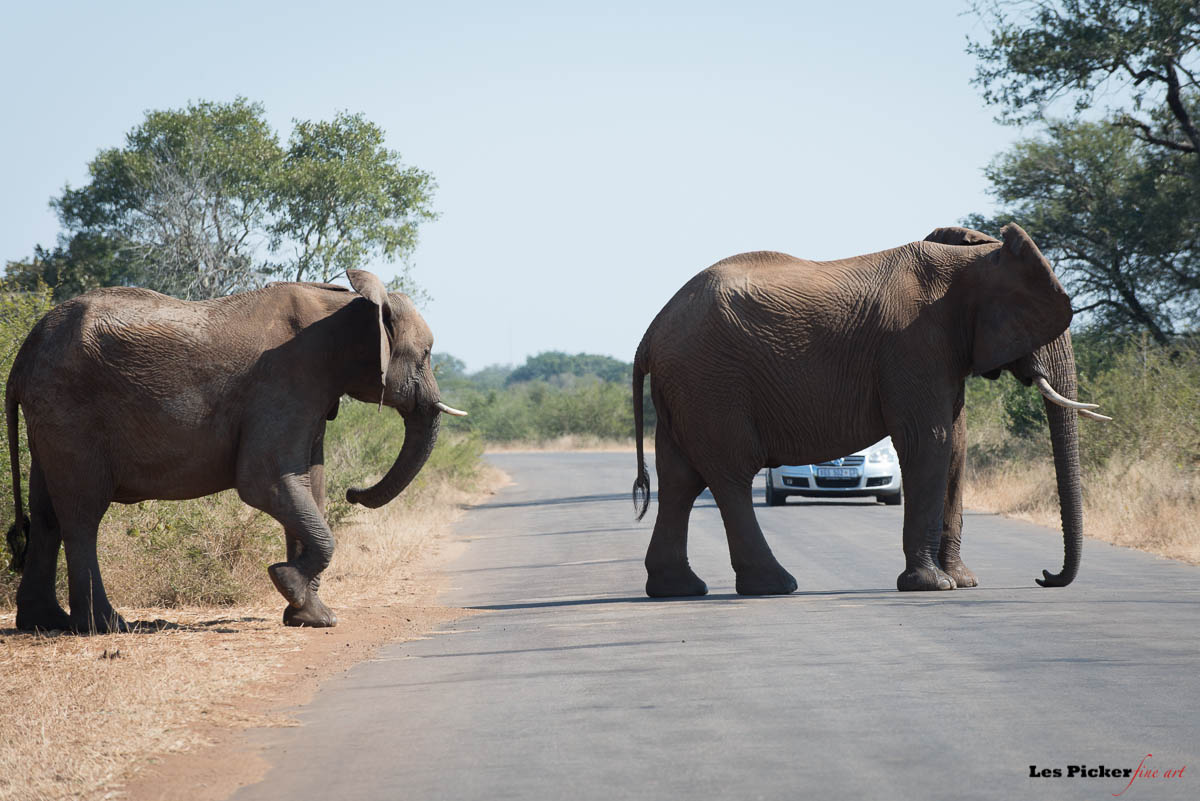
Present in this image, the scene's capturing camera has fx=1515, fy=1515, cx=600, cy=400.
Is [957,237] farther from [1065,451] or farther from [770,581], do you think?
[770,581]

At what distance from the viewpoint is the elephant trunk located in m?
11.9

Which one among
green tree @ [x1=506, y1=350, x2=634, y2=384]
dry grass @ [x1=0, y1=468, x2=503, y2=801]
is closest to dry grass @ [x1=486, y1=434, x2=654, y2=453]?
dry grass @ [x1=0, y1=468, x2=503, y2=801]

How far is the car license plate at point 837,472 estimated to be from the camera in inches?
978

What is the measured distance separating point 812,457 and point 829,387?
70 centimetres

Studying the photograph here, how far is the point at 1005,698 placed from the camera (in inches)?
284

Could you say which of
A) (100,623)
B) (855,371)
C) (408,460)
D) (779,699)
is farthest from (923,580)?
(100,623)

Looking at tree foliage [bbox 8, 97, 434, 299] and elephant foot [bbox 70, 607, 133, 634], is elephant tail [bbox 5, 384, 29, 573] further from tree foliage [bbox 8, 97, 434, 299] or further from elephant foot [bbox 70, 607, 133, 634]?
tree foliage [bbox 8, 97, 434, 299]

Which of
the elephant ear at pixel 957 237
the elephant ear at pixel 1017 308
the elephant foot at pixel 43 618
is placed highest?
the elephant ear at pixel 957 237

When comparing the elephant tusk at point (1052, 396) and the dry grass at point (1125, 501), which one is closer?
the elephant tusk at point (1052, 396)

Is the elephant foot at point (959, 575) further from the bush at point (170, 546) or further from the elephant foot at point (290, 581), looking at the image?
the bush at point (170, 546)

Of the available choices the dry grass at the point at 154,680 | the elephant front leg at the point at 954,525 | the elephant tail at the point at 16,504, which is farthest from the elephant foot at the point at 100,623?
the elephant front leg at the point at 954,525

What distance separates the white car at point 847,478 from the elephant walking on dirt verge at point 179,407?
569 inches

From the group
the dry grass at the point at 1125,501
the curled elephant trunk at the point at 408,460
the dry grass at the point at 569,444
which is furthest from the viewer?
the dry grass at the point at 569,444

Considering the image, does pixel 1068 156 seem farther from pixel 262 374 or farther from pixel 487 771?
pixel 487 771
